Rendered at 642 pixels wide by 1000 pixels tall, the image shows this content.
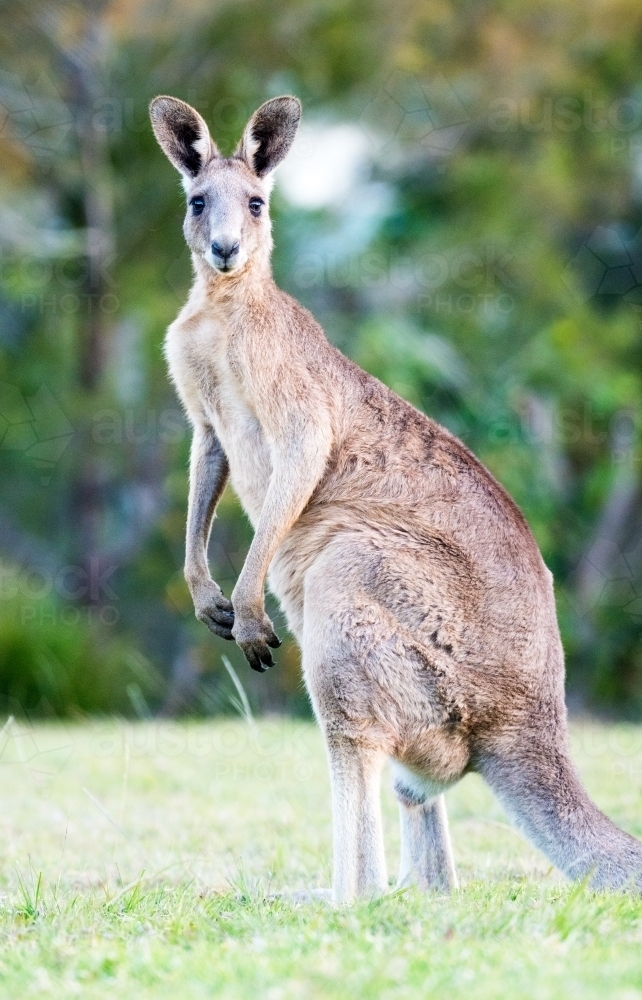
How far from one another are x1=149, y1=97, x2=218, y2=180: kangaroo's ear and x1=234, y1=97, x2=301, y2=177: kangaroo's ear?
0.12m

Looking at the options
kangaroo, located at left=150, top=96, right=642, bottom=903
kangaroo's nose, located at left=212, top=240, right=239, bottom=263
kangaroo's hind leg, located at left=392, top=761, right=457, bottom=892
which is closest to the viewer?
kangaroo, located at left=150, top=96, right=642, bottom=903

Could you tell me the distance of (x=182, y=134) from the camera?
13.5 ft

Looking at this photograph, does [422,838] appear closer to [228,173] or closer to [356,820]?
[356,820]

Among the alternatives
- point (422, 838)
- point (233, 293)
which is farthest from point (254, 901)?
point (233, 293)

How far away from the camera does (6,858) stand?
13.4 feet

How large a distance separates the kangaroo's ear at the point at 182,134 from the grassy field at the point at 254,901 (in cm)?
202

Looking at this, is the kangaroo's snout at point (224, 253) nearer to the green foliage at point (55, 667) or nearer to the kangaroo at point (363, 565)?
the kangaroo at point (363, 565)

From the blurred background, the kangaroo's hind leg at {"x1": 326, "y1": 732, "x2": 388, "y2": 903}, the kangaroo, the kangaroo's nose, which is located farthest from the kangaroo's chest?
the blurred background

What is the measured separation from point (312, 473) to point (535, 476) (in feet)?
23.4

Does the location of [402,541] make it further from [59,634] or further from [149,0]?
[149,0]

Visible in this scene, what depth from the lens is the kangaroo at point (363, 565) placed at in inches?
126

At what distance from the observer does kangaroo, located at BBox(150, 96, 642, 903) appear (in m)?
3.19

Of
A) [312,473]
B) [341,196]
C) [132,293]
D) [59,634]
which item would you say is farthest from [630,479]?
[312,473]

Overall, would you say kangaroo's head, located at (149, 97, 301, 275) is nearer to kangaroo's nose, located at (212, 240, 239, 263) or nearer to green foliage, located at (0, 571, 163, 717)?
kangaroo's nose, located at (212, 240, 239, 263)
